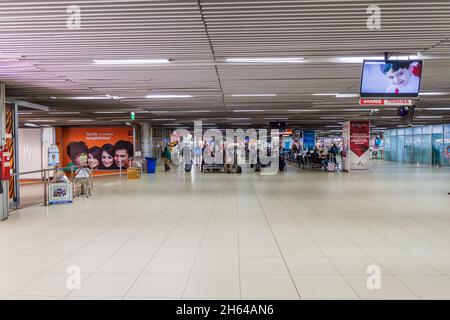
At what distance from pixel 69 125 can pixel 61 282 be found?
21.8 metres

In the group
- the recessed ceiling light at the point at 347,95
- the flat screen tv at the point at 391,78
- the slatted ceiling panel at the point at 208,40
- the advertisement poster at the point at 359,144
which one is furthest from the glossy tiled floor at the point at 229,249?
the advertisement poster at the point at 359,144

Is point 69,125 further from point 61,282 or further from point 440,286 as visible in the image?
point 440,286

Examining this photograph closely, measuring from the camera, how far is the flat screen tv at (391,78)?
→ 243 inches

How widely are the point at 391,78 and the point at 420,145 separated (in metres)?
25.3

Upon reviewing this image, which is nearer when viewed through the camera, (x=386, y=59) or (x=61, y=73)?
(x=386, y=59)

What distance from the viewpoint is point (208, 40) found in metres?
5.33

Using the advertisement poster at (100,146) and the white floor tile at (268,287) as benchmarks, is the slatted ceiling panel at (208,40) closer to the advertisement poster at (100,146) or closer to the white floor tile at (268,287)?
the white floor tile at (268,287)

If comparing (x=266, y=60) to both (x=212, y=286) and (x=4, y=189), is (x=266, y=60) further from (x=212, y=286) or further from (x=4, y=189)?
(x=4, y=189)

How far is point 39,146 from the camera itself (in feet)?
68.3

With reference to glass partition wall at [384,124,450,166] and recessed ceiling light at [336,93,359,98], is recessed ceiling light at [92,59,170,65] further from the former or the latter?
glass partition wall at [384,124,450,166]

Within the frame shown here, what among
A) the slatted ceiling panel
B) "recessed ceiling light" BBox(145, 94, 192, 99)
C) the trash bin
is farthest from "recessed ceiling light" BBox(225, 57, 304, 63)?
the trash bin

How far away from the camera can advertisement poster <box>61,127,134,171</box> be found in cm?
2406

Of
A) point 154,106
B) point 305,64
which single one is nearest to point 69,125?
point 154,106

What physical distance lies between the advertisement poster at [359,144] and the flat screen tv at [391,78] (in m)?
14.7
